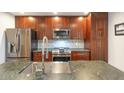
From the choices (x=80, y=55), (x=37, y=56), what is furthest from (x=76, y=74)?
(x=37, y=56)

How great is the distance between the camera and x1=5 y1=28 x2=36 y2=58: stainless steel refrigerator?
4.87 metres

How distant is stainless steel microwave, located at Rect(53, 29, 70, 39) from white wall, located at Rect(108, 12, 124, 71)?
1.40 m

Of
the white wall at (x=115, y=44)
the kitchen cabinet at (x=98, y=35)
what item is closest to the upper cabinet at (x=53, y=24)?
the kitchen cabinet at (x=98, y=35)

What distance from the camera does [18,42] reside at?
4.91m

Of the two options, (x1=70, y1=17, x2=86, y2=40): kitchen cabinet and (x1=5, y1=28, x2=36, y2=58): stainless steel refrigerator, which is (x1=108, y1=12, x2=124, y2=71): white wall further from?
(x1=5, y1=28, x2=36, y2=58): stainless steel refrigerator

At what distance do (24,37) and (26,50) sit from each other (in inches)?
15.7

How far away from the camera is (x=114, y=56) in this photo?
4684mm

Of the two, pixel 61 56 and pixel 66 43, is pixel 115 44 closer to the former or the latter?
pixel 61 56

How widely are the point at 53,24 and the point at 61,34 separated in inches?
19.6
